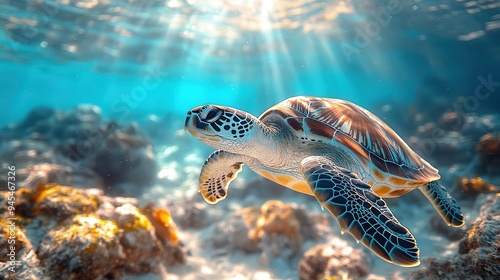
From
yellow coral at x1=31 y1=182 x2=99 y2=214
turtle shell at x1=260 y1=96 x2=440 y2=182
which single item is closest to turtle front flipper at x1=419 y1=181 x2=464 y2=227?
turtle shell at x1=260 y1=96 x2=440 y2=182

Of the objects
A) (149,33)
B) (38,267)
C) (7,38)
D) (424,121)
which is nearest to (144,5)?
(149,33)

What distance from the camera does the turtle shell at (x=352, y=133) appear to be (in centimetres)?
346

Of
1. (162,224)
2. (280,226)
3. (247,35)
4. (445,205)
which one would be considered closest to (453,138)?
(445,205)

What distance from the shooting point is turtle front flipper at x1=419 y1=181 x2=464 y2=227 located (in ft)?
12.2

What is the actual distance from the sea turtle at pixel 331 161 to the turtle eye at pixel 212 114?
11 mm

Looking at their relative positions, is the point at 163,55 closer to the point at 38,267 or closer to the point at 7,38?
the point at 7,38

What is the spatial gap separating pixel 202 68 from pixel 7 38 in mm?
18507

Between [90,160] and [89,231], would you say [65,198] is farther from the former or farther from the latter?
[90,160]

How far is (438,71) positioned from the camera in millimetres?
34219

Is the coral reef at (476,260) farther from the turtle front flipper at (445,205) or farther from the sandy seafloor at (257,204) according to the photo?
the turtle front flipper at (445,205)

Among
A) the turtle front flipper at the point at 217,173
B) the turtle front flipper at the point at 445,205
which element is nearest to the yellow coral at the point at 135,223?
the turtle front flipper at the point at 217,173

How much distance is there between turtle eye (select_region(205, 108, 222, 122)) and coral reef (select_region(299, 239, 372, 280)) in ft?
8.99

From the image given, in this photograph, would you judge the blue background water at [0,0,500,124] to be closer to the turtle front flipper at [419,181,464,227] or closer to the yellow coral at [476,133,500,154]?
the yellow coral at [476,133,500,154]

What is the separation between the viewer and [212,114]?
2.94 meters
